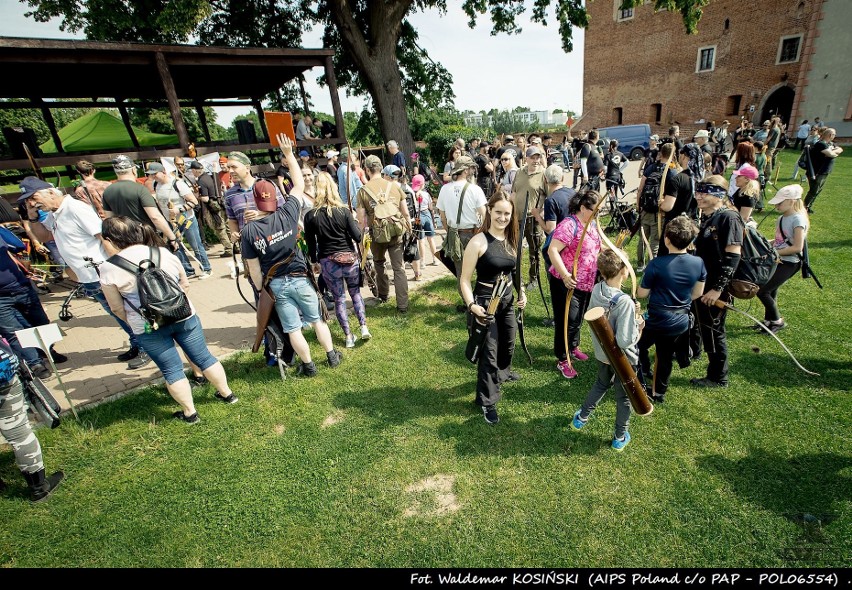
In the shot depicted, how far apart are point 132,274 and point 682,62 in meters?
38.1

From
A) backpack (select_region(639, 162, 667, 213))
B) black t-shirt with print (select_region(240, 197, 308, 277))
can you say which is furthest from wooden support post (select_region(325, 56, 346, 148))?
backpack (select_region(639, 162, 667, 213))

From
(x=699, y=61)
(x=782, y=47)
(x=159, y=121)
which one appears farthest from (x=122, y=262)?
(x=699, y=61)

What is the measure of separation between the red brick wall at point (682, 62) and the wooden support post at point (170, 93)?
33.5 meters

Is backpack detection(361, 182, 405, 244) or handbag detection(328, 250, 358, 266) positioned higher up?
backpack detection(361, 182, 405, 244)

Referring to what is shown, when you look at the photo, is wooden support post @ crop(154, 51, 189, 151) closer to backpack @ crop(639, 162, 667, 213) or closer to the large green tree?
the large green tree

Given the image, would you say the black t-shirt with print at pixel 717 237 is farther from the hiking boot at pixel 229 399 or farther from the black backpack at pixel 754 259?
the hiking boot at pixel 229 399

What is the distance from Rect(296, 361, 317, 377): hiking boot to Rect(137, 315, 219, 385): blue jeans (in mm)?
1062

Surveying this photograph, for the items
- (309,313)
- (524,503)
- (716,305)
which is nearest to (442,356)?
(309,313)

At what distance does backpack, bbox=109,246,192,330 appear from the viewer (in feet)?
10.6

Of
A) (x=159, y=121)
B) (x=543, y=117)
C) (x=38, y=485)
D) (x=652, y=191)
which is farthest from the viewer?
(x=543, y=117)

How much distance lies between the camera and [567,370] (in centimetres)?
425

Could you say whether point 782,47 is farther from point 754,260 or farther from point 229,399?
point 229,399

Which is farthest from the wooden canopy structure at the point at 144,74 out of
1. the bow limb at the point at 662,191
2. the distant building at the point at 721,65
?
the distant building at the point at 721,65
